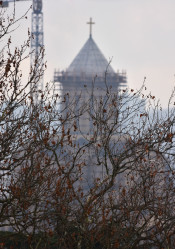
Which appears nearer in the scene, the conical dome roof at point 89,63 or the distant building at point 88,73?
the distant building at point 88,73

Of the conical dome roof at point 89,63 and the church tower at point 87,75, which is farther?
the conical dome roof at point 89,63

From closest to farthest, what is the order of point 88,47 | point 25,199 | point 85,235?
1. point 25,199
2. point 85,235
3. point 88,47

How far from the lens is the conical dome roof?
14725 cm

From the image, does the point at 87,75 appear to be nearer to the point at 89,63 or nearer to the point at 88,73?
the point at 88,73

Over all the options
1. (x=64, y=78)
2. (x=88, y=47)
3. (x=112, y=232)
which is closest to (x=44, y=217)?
(x=112, y=232)

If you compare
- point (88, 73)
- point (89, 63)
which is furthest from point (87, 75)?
point (89, 63)

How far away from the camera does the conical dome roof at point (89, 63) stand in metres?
147

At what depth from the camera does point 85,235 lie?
16562 millimetres

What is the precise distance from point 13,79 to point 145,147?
4.11 meters

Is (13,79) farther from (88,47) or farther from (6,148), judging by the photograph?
(88,47)

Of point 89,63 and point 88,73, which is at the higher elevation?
point 89,63

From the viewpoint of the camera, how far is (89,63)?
150 metres

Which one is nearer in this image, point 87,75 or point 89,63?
point 87,75

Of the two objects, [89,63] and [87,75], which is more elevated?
[89,63]
